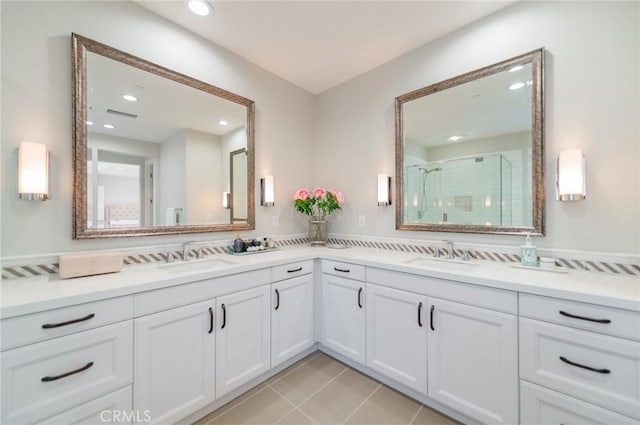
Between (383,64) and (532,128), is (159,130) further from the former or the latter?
(532,128)

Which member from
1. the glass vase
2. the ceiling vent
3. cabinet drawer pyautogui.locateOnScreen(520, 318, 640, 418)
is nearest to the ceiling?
the ceiling vent

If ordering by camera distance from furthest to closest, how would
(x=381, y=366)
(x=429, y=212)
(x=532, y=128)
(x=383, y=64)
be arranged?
(x=383, y=64), (x=429, y=212), (x=381, y=366), (x=532, y=128)

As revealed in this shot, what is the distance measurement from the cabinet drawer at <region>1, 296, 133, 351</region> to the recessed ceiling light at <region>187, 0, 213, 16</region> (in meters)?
1.95

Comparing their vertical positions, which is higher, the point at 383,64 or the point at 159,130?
the point at 383,64

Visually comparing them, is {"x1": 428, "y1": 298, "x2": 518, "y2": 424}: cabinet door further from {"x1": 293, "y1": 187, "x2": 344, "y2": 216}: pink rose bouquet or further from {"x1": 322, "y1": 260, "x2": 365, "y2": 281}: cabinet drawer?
{"x1": 293, "y1": 187, "x2": 344, "y2": 216}: pink rose bouquet

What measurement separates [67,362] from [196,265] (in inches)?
34.1

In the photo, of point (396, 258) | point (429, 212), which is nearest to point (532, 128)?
point (429, 212)

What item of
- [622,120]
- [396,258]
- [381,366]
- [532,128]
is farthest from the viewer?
[396,258]

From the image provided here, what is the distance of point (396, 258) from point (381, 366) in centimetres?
79

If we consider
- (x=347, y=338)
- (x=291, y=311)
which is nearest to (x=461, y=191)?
(x=347, y=338)

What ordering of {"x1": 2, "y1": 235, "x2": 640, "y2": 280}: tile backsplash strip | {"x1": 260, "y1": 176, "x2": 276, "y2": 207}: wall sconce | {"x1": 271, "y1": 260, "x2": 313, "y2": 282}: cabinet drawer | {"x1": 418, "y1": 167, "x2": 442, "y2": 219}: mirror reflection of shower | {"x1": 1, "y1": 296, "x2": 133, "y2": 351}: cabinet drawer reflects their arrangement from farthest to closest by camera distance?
{"x1": 260, "y1": 176, "x2": 276, "y2": 207}: wall sconce < {"x1": 418, "y1": 167, "x2": 442, "y2": 219}: mirror reflection of shower < {"x1": 271, "y1": 260, "x2": 313, "y2": 282}: cabinet drawer < {"x1": 2, "y1": 235, "x2": 640, "y2": 280}: tile backsplash strip < {"x1": 1, "y1": 296, "x2": 133, "y2": 351}: cabinet drawer

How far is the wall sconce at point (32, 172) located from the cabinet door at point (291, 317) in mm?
1444

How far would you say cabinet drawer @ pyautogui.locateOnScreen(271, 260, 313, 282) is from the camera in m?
1.91

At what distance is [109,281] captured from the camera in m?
1.31
